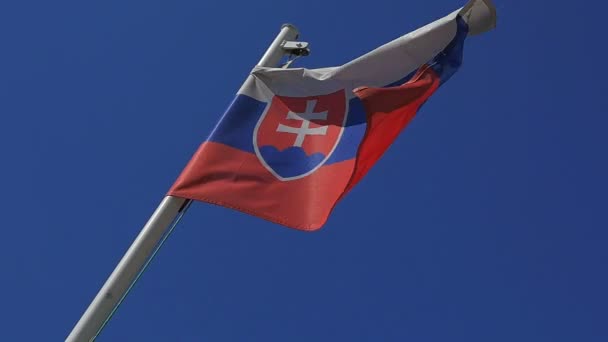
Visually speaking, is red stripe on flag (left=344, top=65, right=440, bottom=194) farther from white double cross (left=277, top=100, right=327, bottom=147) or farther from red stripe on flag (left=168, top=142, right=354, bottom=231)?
white double cross (left=277, top=100, right=327, bottom=147)

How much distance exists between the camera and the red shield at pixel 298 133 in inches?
342

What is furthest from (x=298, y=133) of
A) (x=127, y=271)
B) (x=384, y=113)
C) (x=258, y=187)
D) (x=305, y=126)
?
(x=127, y=271)

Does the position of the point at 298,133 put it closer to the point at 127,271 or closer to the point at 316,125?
the point at 316,125

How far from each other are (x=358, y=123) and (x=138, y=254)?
2.92 metres

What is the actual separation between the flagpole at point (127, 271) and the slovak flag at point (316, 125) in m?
0.27

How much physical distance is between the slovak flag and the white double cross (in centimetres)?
1

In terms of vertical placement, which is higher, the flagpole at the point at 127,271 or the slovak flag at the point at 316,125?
the slovak flag at the point at 316,125

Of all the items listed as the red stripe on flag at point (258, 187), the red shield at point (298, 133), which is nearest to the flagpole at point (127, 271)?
the red stripe on flag at point (258, 187)

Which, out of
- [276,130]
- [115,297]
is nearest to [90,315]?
→ [115,297]

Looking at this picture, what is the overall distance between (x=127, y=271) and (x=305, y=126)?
2.86m

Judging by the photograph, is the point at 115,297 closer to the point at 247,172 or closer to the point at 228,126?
the point at 247,172

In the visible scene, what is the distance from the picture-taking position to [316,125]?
931 centimetres

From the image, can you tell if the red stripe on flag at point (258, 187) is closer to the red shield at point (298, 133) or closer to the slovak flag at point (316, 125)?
the slovak flag at point (316, 125)

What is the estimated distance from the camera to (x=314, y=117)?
30.9 ft
